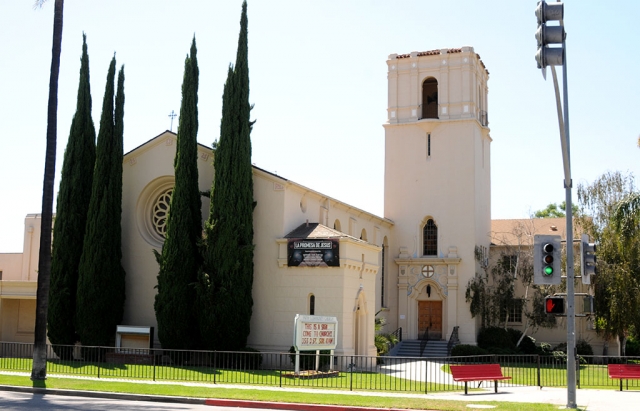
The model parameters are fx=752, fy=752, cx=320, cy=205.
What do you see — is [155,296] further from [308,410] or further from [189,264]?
[308,410]

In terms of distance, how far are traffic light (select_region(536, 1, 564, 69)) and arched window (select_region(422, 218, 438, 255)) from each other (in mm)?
30640

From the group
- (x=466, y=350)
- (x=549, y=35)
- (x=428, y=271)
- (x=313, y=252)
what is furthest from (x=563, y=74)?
(x=428, y=271)

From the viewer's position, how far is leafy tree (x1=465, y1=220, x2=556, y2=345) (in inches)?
1633

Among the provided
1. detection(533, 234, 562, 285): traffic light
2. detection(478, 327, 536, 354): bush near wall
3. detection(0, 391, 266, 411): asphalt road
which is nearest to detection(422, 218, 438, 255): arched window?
detection(478, 327, 536, 354): bush near wall

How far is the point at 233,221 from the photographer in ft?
102

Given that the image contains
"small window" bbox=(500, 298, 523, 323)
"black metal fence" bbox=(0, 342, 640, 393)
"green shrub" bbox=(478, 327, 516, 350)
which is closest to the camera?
"black metal fence" bbox=(0, 342, 640, 393)

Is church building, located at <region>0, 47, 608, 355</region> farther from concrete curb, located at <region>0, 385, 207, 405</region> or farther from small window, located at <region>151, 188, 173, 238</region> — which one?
concrete curb, located at <region>0, 385, 207, 405</region>

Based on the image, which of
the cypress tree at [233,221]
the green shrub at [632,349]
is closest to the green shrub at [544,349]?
the green shrub at [632,349]

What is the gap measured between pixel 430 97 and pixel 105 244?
23.0 metres

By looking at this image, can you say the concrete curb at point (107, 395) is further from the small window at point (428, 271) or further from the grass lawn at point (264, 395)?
the small window at point (428, 271)

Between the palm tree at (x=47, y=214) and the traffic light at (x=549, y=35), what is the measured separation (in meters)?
16.2

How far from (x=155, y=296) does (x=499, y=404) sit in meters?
18.1

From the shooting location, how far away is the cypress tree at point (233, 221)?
30594 mm

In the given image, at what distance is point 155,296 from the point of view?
32.2m
